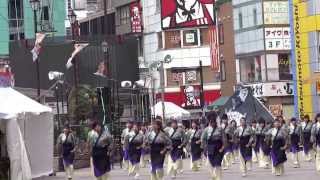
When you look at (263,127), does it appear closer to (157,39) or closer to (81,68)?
(81,68)

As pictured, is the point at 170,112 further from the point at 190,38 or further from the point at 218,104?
the point at 190,38

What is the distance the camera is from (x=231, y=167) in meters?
33.6

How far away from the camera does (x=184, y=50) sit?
70.5 metres

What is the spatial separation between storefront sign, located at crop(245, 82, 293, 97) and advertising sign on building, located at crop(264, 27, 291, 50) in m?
2.53

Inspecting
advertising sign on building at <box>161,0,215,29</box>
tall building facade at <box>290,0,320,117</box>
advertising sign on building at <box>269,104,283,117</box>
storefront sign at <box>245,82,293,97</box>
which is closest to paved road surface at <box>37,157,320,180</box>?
tall building facade at <box>290,0,320,117</box>

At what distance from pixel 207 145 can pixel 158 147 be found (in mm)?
1459

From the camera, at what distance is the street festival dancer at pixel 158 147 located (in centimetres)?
2433

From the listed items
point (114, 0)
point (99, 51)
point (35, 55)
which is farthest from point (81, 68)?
point (35, 55)

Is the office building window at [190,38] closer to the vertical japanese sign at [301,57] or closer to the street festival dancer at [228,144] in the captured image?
the vertical japanese sign at [301,57]

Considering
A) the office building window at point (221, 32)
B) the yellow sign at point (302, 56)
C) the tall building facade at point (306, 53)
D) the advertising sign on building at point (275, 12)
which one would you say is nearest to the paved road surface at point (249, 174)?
the tall building facade at point (306, 53)

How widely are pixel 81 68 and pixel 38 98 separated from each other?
2818 centimetres

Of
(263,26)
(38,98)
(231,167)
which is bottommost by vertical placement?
(231,167)

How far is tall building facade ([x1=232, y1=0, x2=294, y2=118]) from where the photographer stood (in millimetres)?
56562

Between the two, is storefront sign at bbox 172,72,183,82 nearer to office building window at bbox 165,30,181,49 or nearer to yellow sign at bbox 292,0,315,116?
office building window at bbox 165,30,181,49
